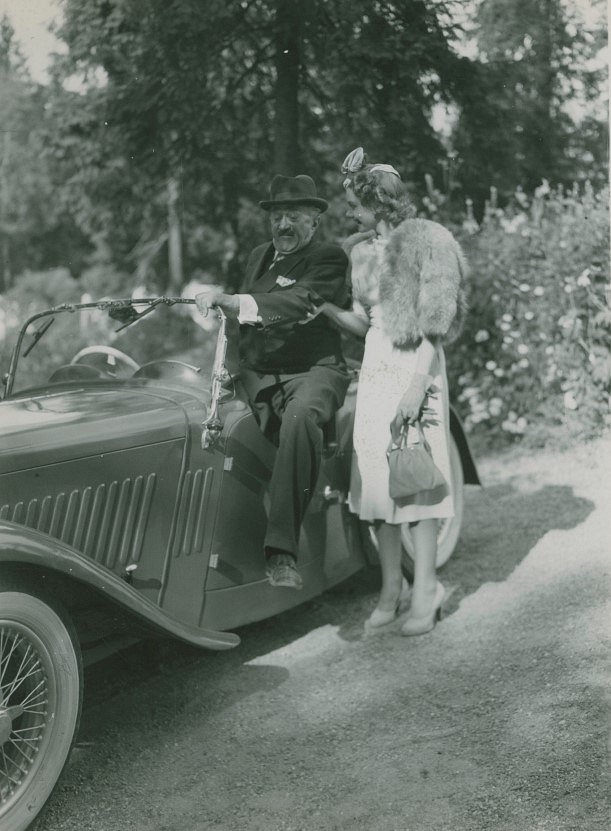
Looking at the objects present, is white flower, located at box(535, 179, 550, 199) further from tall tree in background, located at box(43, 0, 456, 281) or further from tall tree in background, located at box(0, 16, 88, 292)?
tall tree in background, located at box(0, 16, 88, 292)

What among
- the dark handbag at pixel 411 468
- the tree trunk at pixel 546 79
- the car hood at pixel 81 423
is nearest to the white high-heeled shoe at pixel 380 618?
the dark handbag at pixel 411 468

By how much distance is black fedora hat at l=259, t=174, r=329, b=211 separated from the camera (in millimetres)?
3670

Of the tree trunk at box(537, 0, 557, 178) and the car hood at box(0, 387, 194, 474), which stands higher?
the tree trunk at box(537, 0, 557, 178)

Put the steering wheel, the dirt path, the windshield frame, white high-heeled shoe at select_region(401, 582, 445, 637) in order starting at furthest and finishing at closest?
the steering wheel, white high-heeled shoe at select_region(401, 582, 445, 637), the windshield frame, the dirt path

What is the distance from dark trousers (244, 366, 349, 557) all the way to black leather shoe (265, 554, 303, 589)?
0.15 feet

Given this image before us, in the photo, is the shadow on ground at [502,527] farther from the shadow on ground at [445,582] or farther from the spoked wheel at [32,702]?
the spoked wheel at [32,702]

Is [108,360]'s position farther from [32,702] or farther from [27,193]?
[27,193]

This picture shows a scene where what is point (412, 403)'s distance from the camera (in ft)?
11.5

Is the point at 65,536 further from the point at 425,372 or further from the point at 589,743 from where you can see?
the point at 589,743

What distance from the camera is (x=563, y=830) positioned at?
7.55 feet

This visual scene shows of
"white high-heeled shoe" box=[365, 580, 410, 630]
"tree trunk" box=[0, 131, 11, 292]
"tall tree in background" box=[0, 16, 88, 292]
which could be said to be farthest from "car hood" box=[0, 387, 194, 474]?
"tree trunk" box=[0, 131, 11, 292]

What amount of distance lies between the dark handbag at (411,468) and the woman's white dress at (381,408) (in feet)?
0.38

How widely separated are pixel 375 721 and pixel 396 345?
151cm

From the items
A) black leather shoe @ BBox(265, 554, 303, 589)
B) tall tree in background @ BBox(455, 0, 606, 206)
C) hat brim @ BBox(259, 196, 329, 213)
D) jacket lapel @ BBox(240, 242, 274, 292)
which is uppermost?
tall tree in background @ BBox(455, 0, 606, 206)
